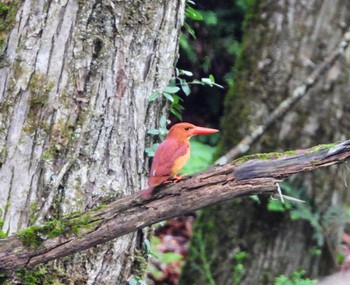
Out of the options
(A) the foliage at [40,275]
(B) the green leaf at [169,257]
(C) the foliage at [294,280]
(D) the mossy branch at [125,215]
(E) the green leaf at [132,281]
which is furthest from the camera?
(B) the green leaf at [169,257]

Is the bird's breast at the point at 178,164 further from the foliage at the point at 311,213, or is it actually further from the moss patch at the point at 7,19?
the foliage at the point at 311,213

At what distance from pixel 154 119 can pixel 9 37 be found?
0.55 metres

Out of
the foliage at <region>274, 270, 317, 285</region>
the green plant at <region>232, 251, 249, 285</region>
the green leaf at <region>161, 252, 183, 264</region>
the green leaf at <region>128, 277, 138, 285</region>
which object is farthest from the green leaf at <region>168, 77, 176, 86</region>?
the green leaf at <region>161, 252, 183, 264</region>

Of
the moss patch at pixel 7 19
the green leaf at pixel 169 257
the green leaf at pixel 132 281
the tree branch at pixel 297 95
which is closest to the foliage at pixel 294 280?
the tree branch at pixel 297 95

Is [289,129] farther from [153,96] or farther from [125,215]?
[125,215]

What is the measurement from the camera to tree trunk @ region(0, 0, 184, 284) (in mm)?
2336

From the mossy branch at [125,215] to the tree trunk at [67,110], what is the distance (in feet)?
0.55

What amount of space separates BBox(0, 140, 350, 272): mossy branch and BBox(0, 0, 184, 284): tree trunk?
17cm

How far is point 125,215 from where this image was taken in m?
2.18

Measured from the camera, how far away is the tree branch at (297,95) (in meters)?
4.43

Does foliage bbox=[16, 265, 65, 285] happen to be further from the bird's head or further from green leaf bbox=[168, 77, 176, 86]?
green leaf bbox=[168, 77, 176, 86]

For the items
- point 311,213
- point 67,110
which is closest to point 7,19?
point 67,110

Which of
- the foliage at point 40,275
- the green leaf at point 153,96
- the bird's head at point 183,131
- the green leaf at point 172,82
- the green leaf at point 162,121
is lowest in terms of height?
the foliage at point 40,275

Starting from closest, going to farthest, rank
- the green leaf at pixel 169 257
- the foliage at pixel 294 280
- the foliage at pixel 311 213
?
1. the foliage at pixel 294 280
2. the foliage at pixel 311 213
3. the green leaf at pixel 169 257
